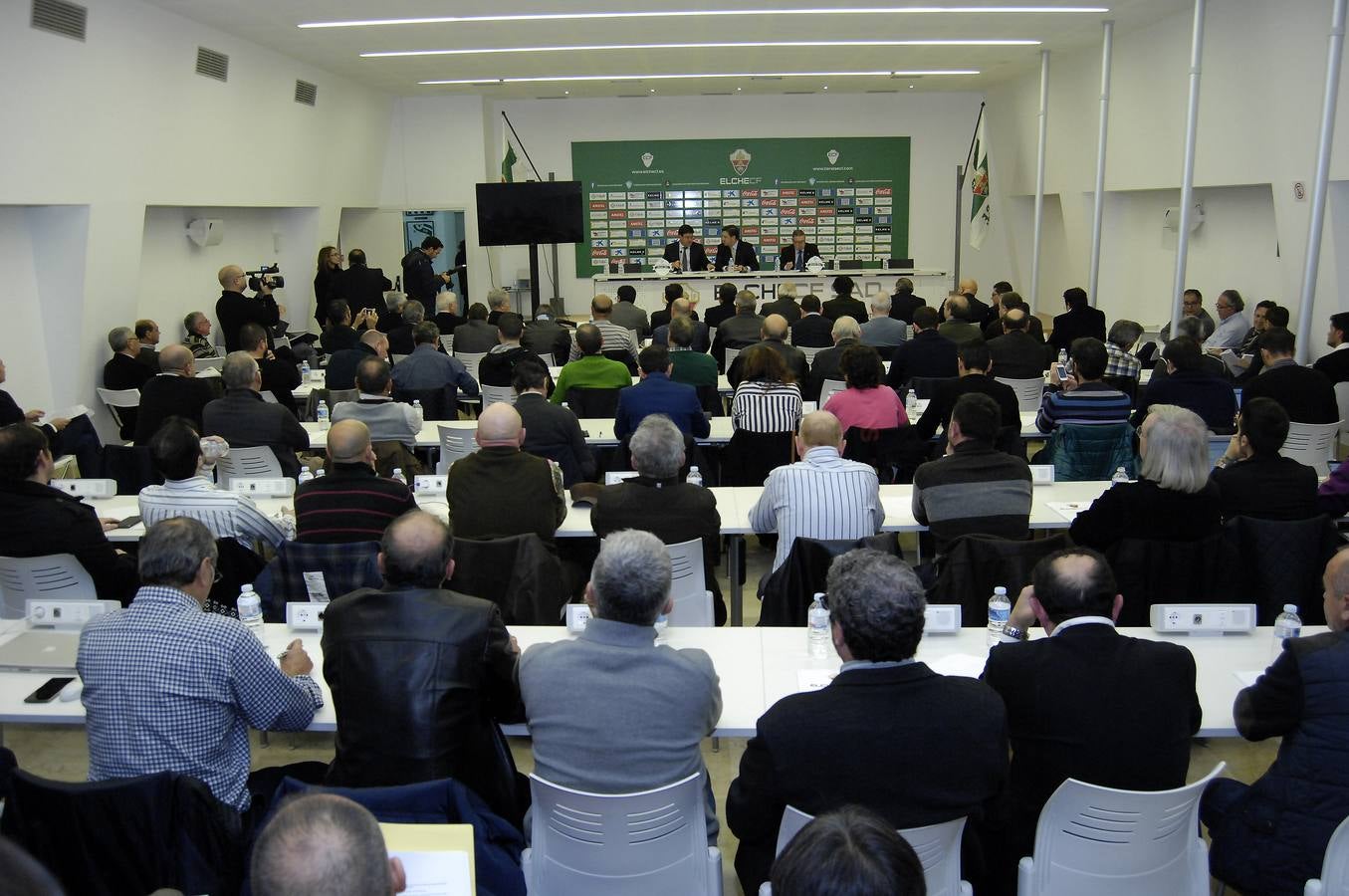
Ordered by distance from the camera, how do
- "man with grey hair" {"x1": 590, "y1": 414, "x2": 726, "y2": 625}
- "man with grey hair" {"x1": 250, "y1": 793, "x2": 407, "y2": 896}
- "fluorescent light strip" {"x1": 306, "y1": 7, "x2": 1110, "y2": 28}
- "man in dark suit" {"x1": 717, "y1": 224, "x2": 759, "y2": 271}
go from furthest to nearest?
1. "man in dark suit" {"x1": 717, "y1": 224, "x2": 759, "y2": 271}
2. "fluorescent light strip" {"x1": 306, "y1": 7, "x2": 1110, "y2": 28}
3. "man with grey hair" {"x1": 590, "y1": 414, "x2": 726, "y2": 625}
4. "man with grey hair" {"x1": 250, "y1": 793, "x2": 407, "y2": 896}

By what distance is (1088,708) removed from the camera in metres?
2.63

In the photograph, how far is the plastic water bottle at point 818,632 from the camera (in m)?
3.45

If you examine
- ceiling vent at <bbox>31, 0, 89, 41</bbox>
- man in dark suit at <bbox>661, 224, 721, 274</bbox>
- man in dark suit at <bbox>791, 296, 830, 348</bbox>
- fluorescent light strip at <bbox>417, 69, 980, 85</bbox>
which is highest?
fluorescent light strip at <bbox>417, 69, 980, 85</bbox>

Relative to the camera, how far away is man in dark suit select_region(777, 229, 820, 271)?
14.2 meters

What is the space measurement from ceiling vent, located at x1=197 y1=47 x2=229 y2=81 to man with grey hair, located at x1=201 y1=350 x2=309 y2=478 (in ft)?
16.2

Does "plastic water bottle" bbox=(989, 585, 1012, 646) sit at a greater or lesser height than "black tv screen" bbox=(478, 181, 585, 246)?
lesser

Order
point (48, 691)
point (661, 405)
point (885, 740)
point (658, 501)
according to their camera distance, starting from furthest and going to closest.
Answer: point (661, 405) → point (658, 501) → point (48, 691) → point (885, 740)

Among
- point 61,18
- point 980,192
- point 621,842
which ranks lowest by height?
point 621,842

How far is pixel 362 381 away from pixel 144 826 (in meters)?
3.93

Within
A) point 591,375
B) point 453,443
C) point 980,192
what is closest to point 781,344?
point 591,375

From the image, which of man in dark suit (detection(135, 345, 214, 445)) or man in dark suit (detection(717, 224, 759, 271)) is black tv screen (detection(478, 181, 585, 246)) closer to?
man in dark suit (detection(717, 224, 759, 271))

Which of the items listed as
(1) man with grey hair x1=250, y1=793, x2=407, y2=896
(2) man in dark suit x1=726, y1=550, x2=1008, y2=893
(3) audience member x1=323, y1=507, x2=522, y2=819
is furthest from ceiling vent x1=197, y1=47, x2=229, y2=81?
(1) man with grey hair x1=250, y1=793, x2=407, y2=896

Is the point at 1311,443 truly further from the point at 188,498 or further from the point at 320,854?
the point at 320,854

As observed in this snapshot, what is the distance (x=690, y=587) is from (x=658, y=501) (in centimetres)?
36
